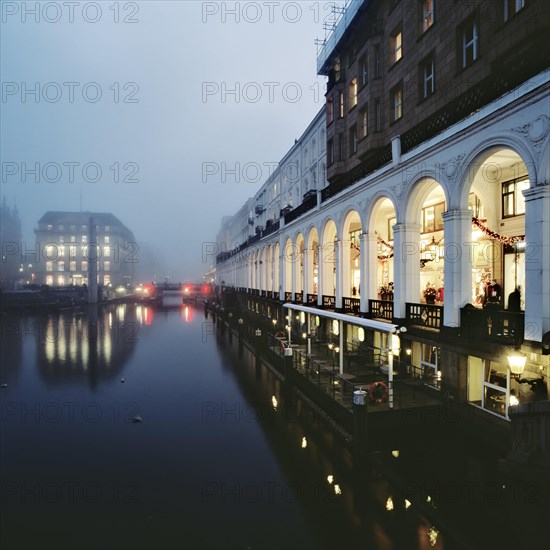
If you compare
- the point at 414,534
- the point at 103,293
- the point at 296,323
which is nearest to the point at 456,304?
the point at 414,534

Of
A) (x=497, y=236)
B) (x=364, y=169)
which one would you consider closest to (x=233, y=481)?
(x=497, y=236)

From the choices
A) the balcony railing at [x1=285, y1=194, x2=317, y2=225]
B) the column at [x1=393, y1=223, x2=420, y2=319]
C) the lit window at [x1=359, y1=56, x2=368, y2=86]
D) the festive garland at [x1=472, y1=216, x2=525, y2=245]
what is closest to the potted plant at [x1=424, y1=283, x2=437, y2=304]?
the column at [x1=393, y1=223, x2=420, y2=319]

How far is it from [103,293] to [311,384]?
96.7 meters

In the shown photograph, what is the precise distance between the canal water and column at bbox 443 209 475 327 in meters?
4.35

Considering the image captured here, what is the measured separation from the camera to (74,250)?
413 ft

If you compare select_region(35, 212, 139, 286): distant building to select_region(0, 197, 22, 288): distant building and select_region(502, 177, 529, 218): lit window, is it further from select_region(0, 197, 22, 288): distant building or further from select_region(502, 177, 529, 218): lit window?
select_region(502, 177, 529, 218): lit window

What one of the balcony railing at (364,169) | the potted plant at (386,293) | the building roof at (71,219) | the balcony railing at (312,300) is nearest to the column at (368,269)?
the potted plant at (386,293)

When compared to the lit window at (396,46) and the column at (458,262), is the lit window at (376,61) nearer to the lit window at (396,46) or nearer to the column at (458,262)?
the lit window at (396,46)

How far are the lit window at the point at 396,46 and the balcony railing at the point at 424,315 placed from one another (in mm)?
14271

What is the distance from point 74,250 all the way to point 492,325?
137 m

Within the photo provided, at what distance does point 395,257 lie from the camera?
1773cm

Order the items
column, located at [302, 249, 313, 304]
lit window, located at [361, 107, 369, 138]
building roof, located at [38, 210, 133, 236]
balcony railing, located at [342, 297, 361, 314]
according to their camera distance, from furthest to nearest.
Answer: building roof, located at [38, 210, 133, 236]
column, located at [302, 249, 313, 304]
lit window, located at [361, 107, 369, 138]
balcony railing, located at [342, 297, 361, 314]

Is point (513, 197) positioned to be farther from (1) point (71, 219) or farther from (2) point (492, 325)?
(1) point (71, 219)

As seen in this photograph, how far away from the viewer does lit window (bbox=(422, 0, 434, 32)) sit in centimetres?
Result: 1816
